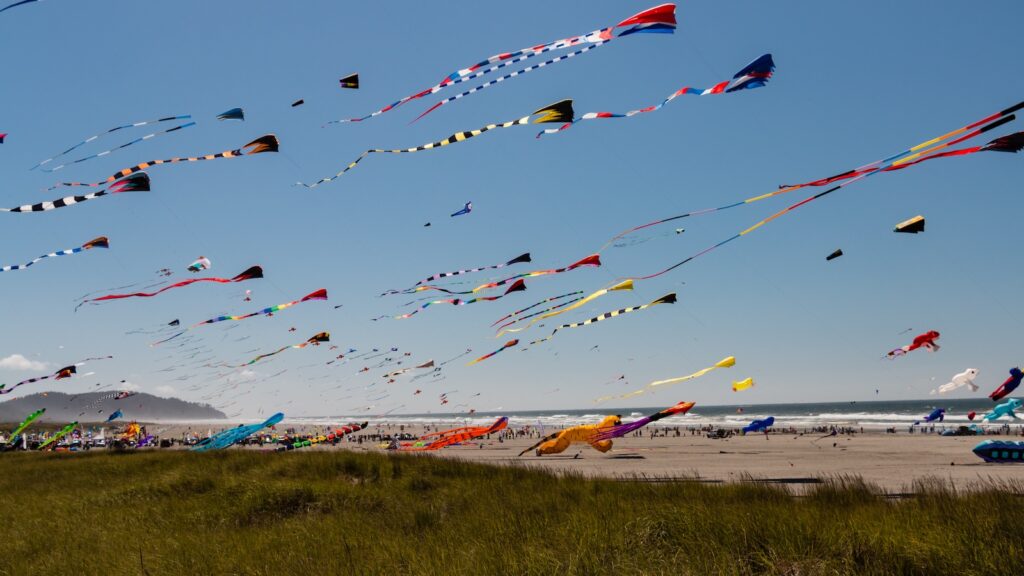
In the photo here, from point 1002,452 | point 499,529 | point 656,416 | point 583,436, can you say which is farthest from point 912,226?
point 1002,452

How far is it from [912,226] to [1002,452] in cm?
2435

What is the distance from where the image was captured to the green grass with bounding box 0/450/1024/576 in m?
5.84

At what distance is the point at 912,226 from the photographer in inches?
360

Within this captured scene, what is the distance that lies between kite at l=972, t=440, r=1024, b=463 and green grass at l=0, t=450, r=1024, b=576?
21.3 meters

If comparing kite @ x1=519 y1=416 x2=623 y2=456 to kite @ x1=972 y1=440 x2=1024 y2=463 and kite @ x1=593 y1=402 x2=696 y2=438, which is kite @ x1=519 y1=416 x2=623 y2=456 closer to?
kite @ x1=593 y1=402 x2=696 y2=438

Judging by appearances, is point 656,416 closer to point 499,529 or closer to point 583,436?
point 499,529

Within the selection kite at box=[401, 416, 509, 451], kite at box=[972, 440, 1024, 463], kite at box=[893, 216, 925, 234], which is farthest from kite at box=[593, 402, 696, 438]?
kite at box=[972, 440, 1024, 463]

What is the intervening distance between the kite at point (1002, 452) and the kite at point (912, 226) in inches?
913

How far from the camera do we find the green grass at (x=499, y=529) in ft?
19.1

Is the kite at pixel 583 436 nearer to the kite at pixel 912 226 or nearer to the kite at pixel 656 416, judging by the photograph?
the kite at pixel 656 416

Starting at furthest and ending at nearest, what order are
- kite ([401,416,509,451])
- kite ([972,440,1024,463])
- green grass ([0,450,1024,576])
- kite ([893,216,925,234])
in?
kite ([972,440,1024,463]) → kite ([401,416,509,451]) → kite ([893,216,925,234]) → green grass ([0,450,1024,576])

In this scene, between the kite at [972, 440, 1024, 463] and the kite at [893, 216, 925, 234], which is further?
the kite at [972, 440, 1024, 463]

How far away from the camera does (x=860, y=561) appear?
5.76 m

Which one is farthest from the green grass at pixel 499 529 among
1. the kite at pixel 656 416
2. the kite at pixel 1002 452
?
the kite at pixel 1002 452
